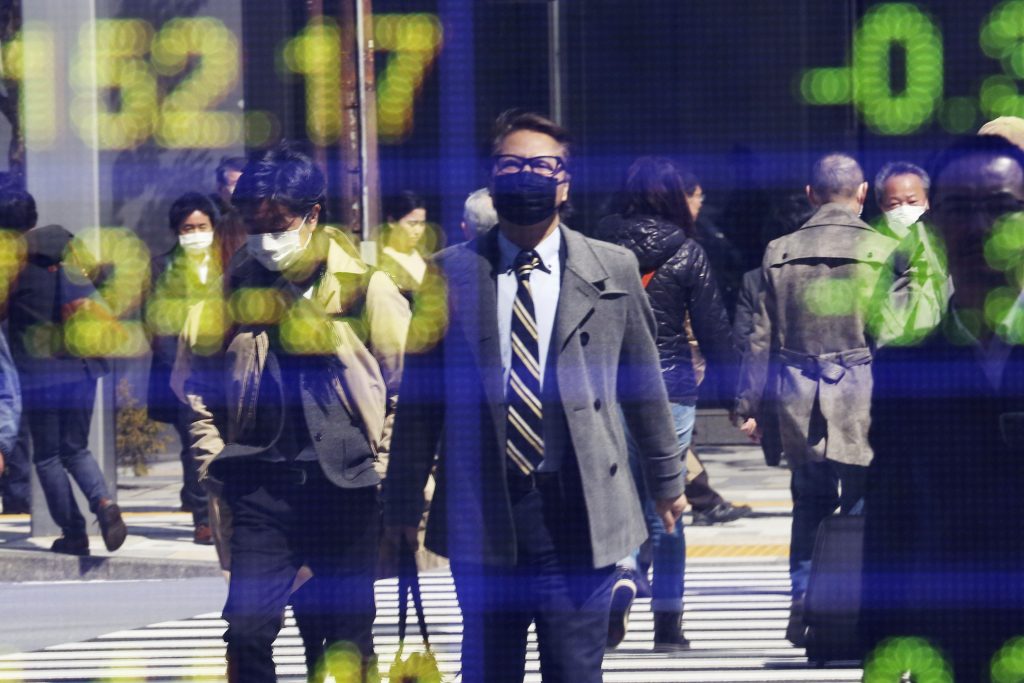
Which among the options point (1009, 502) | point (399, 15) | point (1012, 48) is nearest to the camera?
point (1009, 502)

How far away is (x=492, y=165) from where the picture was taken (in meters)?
3.28

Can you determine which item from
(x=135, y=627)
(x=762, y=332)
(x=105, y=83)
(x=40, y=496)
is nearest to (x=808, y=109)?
(x=105, y=83)

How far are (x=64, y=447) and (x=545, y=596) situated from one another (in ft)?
7.22

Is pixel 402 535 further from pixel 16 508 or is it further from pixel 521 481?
pixel 16 508

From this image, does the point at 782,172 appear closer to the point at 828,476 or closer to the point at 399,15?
the point at 399,15

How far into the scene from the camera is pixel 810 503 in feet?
16.3

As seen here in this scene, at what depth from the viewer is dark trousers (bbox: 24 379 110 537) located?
4.14 m

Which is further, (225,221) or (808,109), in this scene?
(225,221)

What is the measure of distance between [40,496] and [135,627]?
92 centimetres

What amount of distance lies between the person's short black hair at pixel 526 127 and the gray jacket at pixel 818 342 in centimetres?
134

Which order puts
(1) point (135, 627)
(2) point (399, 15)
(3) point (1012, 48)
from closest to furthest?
(3) point (1012, 48) < (2) point (399, 15) < (1) point (135, 627)

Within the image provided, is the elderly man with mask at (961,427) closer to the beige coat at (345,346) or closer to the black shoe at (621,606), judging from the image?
the beige coat at (345,346)

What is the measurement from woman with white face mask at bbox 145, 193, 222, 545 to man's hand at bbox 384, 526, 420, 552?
49cm

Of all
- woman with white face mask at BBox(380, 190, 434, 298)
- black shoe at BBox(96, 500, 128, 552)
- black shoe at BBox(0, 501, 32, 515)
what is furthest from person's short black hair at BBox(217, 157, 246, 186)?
black shoe at BBox(0, 501, 32, 515)
